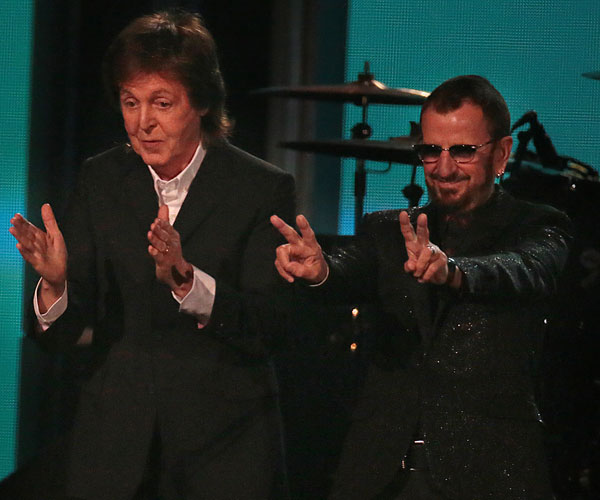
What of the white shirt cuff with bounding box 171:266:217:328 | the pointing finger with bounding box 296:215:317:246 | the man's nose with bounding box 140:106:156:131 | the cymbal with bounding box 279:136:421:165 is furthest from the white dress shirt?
the cymbal with bounding box 279:136:421:165

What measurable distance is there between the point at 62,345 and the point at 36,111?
116 cm

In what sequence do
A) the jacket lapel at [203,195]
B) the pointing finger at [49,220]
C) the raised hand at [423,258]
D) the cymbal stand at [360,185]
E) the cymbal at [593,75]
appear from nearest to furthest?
the raised hand at [423,258], the pointing finger at [49,220], the jacket lapel at [203,195], the cymbal at [593,75], the cymbal stand at [360,185]

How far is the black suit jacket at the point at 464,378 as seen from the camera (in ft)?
5.97

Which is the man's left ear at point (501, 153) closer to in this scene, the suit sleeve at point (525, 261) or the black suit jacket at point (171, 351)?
the suit sleeve at point (525, 261)

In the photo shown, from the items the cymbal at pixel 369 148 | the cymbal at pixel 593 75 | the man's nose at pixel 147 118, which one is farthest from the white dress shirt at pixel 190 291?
the cymbal at pixel 593 75

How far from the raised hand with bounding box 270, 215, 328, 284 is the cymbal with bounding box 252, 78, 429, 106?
3.14ft

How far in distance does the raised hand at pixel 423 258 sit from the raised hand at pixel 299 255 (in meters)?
0.23

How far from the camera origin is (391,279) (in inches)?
78.0

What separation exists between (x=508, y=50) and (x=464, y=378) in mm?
1246

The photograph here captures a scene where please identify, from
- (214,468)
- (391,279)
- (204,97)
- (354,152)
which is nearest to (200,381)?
(214,468)

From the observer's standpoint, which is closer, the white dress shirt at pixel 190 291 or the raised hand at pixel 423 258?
the raised hand at pixel 423 258

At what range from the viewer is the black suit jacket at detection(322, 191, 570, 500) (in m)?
1.82

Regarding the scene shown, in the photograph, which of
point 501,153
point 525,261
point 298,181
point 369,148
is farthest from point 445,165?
point 298,181

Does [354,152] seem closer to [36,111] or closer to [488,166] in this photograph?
[488,166]
